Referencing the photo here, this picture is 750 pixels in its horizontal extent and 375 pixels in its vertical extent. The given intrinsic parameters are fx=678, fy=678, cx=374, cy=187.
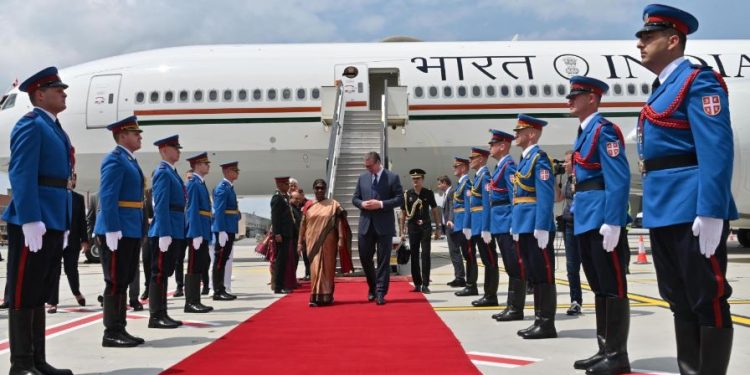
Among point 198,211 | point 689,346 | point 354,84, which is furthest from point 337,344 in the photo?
point 354,84

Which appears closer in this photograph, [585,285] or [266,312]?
[266,312]

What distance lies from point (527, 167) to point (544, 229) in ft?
2.03

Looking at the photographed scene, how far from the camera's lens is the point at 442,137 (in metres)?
15.2

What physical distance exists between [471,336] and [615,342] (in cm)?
144

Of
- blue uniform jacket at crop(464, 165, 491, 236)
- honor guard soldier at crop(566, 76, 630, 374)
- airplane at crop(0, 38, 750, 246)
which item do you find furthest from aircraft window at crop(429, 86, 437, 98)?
honor guard soldier at crop(566, 76, 630, 374)

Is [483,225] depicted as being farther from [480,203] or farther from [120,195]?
[120,195]

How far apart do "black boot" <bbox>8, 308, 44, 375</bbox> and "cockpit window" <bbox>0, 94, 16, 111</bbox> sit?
43.0ft

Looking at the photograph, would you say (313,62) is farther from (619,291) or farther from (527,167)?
(619,291)

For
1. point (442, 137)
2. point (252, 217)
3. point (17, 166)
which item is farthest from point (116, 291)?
point (252, 217)

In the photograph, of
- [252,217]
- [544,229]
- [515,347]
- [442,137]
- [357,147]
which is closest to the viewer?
[515,347]

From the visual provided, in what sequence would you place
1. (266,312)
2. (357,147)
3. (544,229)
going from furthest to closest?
(357,147) → (266,312) → (544,229)

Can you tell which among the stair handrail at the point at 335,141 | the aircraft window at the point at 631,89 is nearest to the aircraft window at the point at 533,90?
the aircraft window at the point at 631,89

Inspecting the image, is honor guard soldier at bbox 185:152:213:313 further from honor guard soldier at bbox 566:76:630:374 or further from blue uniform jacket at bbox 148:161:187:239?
honor guard soldier at bbox 566:76:630:374

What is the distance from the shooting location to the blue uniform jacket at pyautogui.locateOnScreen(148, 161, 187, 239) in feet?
19.7
